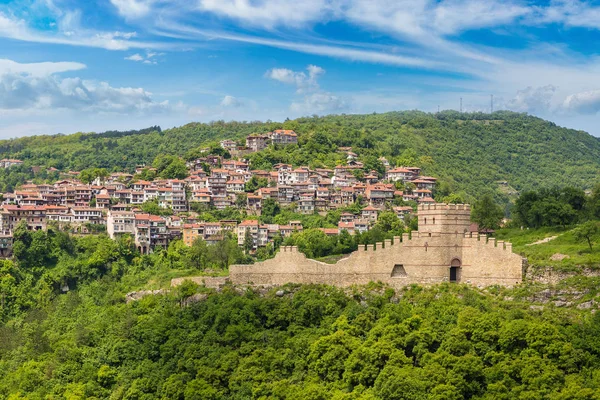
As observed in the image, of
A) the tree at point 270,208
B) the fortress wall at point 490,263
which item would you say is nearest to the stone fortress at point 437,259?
the fortress wall at point 490,263

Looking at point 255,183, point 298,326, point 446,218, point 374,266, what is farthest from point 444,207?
point 255,183

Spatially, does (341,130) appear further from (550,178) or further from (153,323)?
(153,323)

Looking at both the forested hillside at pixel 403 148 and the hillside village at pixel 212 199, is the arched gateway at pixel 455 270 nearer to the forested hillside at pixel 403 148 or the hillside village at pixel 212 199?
the hillside village at pixel 212 199

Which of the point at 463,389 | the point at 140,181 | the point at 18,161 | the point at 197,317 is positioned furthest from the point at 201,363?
the point at 18,161

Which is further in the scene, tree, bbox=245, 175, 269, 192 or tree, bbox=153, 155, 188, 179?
tree, bbox=153, 155, 188, 179

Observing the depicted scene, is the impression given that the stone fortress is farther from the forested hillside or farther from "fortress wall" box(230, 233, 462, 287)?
the forested hillside

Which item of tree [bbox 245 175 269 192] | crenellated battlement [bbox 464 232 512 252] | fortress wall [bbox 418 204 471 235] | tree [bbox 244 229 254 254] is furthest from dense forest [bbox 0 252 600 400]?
tree [bbox 245 175 269 192]
